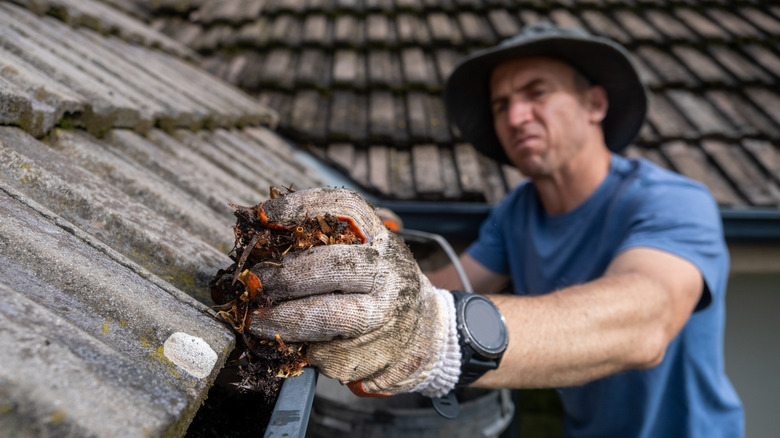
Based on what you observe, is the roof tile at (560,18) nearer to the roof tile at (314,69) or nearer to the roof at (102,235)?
the roof tile at (314,69)

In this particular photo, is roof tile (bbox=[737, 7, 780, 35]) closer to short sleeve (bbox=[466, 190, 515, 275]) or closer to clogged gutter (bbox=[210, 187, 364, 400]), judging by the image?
short sleeve (bbox=[466, 190, 515, 275])

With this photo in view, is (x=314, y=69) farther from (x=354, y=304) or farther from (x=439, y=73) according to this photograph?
(x=354, y=304)

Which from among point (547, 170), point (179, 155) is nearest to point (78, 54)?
point (179, 155)

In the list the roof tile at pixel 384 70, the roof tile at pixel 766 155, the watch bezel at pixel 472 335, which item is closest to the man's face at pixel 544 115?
the roof tile at pixel 384 70

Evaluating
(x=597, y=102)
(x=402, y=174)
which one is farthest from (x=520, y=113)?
(x=402, y=174)

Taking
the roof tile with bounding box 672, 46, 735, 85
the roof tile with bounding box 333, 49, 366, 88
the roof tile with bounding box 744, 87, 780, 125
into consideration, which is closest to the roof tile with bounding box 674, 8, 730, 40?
the roof tile with bounding box 672, 46, 735, 85

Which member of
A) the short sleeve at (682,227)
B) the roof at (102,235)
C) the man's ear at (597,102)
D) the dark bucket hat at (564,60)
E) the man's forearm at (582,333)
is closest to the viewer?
the roof at (102,235)
